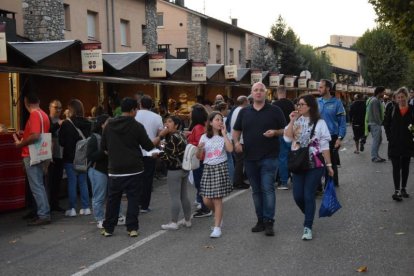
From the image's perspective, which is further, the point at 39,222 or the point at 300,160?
the point at 39,222

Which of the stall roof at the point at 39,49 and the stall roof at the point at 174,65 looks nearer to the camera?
the stall roof at the point at 39,49

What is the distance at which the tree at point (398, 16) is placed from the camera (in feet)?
46.0

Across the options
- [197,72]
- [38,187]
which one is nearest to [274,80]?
[197,72]

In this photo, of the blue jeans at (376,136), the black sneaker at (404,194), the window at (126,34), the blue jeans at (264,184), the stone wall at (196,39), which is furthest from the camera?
the stone wall at (196,39)

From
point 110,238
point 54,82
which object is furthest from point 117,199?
point 54,82

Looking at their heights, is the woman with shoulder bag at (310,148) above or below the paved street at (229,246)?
above

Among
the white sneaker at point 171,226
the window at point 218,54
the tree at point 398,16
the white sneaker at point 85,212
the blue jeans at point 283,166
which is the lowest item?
the white sneaker at point 85,212

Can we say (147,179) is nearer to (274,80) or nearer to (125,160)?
(125,160)

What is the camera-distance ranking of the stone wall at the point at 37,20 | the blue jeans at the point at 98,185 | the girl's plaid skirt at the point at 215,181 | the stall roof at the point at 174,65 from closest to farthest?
the girl's plaid skirt at the point at 215,181, the blue jeans at the point at 98,185, the stall roof at the point at 174,65, the stone wall at the point at 37,20

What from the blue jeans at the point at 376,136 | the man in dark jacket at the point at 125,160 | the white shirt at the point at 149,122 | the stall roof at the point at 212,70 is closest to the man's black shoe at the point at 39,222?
the man in dark jacket at the point at 125,160

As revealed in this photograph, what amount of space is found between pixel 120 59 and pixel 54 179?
718 cm

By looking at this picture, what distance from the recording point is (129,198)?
24.6 ft

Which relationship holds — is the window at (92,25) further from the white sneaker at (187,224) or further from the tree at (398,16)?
the white sneaker at (187,224)

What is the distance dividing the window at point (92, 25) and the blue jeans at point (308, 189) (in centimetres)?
1859
